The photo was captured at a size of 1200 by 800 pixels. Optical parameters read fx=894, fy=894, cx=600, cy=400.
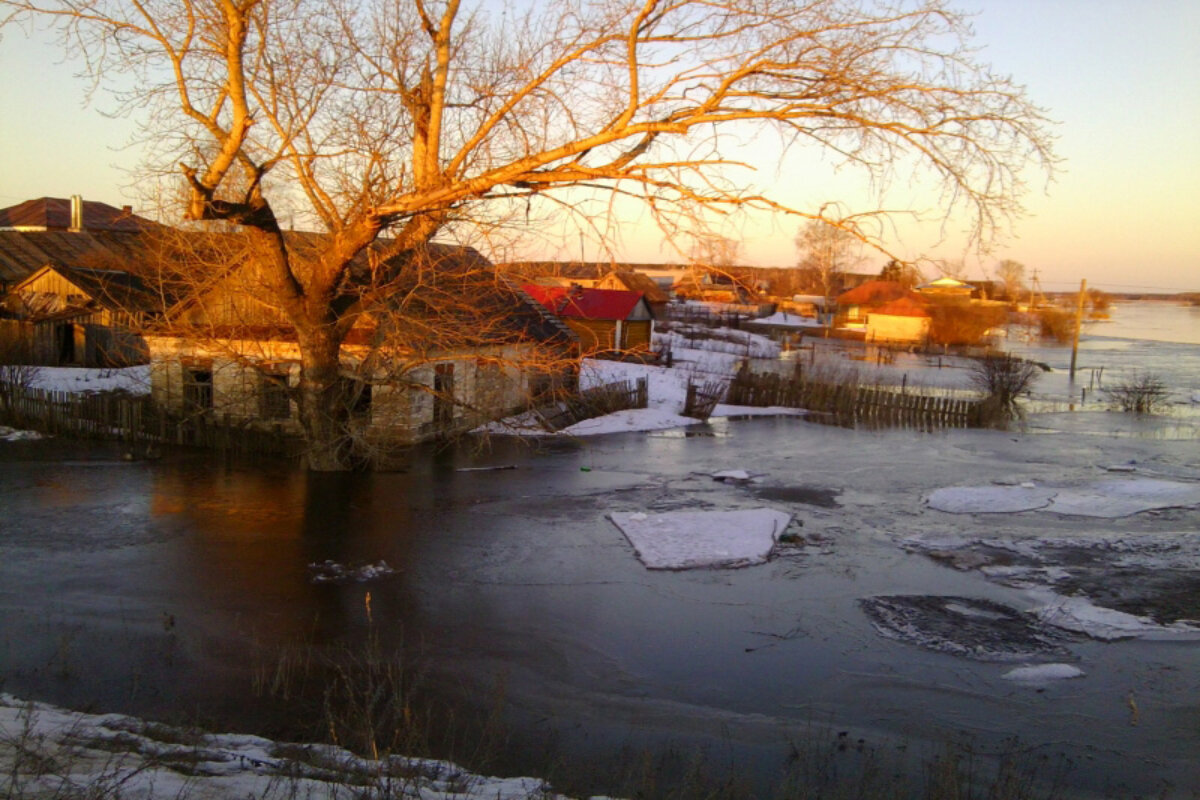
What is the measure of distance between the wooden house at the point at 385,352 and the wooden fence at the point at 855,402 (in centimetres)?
1128

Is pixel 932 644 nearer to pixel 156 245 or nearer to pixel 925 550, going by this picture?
pixel 925 550

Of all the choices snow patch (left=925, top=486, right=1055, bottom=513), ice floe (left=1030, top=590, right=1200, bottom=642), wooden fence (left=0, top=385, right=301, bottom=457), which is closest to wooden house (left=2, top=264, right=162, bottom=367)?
wooden fence (left=0, top=385, right=301, bottom=457)

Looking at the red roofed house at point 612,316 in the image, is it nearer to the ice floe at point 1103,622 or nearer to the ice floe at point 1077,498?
the ice floe at point 1077,498

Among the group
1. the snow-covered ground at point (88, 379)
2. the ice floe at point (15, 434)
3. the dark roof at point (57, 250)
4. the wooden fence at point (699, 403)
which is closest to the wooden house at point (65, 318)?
the snow-covered ground at point (88, 379)

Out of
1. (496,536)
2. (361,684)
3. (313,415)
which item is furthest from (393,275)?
(361,684)

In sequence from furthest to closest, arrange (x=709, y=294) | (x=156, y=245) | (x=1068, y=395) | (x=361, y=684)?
1. (x=1068, y=395)
2. (x=156, y=245)
3. (x=709, y=294)
4. (x=361, y=684)

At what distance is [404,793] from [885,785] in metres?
3.40

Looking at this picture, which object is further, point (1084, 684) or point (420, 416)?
point (420, 416)

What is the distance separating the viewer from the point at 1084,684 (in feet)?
28.0

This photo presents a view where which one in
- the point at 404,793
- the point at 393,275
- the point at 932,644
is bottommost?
the point at 932,644

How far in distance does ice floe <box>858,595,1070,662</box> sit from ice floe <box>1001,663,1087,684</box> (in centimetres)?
24

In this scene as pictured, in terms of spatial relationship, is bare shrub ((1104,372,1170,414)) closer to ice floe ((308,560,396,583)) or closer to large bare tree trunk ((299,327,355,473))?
large bare tree trunk ((299,327,355,473))

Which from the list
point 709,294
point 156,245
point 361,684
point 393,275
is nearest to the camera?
point 361,684

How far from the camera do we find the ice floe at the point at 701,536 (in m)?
12.4
